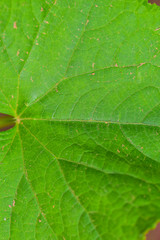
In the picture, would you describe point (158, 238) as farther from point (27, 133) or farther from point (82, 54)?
point (82, 54)

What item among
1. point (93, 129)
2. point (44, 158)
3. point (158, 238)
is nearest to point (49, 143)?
point (44, 158)

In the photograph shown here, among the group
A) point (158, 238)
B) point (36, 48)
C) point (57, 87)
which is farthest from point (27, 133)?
point (158, 238)

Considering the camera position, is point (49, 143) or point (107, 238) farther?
point (49, 143)

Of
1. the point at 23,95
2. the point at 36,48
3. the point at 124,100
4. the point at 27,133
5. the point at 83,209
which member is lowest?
the point at 83,209

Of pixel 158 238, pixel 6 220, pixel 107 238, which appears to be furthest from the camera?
pixel 158 238

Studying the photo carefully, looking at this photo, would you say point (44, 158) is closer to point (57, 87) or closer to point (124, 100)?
point (57, 87)

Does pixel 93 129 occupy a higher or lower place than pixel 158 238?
higher

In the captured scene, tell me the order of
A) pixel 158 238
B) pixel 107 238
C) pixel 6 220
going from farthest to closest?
1. pixel 158 238
2. pixel 6 220
3. pixel 107 238
